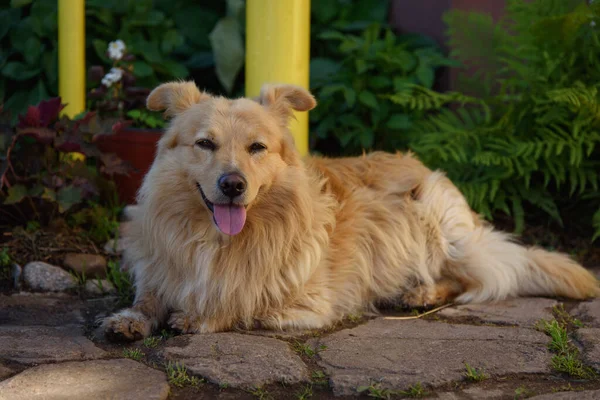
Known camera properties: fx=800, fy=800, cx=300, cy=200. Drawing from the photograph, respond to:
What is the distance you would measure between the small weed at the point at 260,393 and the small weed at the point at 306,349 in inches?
18.9

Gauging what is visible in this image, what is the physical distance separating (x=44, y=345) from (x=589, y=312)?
2715mm

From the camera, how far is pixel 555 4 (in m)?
5.57

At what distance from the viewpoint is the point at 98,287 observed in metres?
4.54

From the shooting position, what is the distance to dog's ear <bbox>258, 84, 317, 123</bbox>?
4.09 meters

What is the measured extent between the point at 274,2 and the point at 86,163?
166cm

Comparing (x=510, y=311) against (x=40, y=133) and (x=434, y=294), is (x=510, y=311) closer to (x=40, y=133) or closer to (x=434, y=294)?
(x=434, y=294)

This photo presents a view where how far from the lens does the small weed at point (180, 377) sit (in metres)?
2.98

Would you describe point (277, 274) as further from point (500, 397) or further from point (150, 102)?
point (500, 397)

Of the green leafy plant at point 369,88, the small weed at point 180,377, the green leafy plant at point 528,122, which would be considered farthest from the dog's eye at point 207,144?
the green leafy plant at point 369,88

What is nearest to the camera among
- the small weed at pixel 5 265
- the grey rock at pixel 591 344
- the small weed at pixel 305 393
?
the small weed at pixel 305 393

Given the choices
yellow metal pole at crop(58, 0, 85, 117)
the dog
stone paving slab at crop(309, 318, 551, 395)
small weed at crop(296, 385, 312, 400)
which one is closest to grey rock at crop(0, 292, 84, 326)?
the dog

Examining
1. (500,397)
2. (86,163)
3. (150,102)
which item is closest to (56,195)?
(86,163)

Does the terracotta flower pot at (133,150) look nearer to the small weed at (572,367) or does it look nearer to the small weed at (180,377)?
Answer: the small weed at (180,377)

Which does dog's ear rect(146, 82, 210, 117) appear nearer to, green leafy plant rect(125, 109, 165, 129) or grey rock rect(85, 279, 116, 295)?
grey rock rect(85, 279, 116, 295)
